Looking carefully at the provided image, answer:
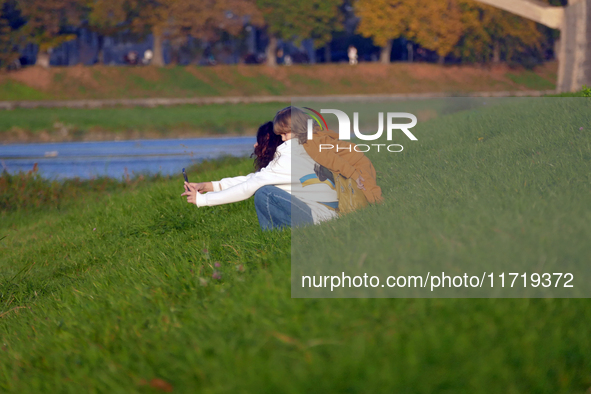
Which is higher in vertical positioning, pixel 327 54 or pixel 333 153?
pixel 327 54

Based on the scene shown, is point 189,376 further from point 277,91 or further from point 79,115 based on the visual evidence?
point 277,91

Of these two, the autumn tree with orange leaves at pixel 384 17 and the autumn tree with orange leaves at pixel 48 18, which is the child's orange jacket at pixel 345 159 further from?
the autumn tree with orange leaves at pixel 384 17

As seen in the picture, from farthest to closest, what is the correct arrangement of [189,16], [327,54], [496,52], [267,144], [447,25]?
1. [327,54]
2. [496,52]
3. [447,25]
4. [189,16]
5. [267,144]

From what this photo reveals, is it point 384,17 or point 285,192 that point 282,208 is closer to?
point 285,192

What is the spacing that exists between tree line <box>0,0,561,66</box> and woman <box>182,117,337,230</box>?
3855cm

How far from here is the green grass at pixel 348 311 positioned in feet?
7.02

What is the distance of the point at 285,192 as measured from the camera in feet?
14.1

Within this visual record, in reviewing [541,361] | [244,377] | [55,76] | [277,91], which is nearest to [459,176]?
[541,361]

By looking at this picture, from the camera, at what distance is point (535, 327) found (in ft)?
7.39

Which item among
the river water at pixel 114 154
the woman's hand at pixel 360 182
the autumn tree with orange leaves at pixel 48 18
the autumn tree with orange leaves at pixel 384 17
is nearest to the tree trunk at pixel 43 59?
the autumn tree with orange leaves at pixel 48 18

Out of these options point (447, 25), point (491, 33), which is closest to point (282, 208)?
point (447, 25)

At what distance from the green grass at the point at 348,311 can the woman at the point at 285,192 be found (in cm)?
21

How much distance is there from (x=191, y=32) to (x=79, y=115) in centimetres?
1431

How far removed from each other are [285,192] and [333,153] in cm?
51
